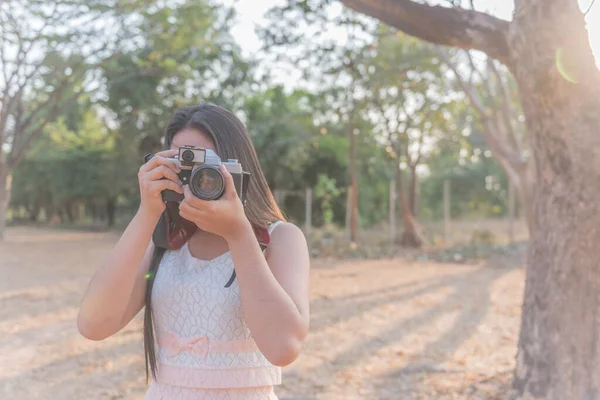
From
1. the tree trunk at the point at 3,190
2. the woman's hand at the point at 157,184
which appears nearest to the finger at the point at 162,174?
the woman's hand at the point at 157,184

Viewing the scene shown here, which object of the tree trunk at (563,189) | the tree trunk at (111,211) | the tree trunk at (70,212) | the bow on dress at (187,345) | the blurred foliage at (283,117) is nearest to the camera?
the bow on dress at (187,345)

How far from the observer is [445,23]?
309 cm

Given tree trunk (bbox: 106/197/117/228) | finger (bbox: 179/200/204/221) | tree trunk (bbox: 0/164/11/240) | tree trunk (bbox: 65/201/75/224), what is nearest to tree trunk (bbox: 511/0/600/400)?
finger (bbox: 179/200/204/221)

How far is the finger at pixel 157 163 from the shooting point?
1.26 metres

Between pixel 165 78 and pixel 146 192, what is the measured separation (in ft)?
62.1

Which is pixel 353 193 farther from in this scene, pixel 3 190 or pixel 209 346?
pixel 209 346

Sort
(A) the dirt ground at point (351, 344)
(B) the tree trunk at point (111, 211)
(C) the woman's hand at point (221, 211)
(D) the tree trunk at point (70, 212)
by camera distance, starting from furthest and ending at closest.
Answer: (D) the tree trunk at point (70, 212) < (B) the tree trunk at point (111, 211) < (A) the dirt ground at point (351, 344) < (C) the woman's hand at point (221, 211)

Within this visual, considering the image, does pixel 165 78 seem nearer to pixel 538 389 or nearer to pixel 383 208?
pixel 383 208

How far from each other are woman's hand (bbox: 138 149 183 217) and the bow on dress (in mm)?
284

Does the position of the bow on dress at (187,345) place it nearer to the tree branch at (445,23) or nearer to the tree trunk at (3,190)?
the tree branch at (445,23)

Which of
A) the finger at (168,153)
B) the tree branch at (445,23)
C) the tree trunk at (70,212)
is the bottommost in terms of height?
the tree trunk at (70,212)

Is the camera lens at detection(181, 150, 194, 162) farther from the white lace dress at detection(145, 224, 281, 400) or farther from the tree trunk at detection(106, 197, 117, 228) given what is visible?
the tree trunk at detection(106, 197, 117, 228)

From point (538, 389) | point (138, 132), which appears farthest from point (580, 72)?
point (138, 132)

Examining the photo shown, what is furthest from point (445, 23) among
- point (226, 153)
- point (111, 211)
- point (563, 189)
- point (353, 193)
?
point (111, 211)
